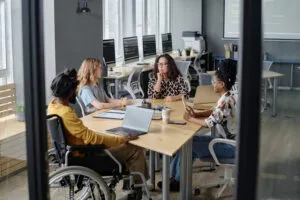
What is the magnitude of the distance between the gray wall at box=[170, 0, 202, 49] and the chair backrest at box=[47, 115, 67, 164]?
7.00m

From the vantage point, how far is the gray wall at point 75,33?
475 cm

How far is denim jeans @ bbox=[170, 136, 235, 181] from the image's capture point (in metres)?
3.26

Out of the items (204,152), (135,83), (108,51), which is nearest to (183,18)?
(135,83)

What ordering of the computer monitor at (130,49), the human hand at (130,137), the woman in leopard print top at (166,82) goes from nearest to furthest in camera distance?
the human hand at (130,137)
the woman in leopard print top at (166,82)
the computer monitor at (130,49)

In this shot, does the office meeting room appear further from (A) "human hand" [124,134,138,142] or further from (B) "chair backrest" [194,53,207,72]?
(B) "chair backrest" [194,53,207,72]

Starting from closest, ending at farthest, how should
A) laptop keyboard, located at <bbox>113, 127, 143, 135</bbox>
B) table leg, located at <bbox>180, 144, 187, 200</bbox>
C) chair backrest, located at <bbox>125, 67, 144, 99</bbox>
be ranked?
1. laptop keyboard, located at <bbox>113, 127, 143, 135</bbox>
2. table leg, located at <bbox>180, 144, 187, 200</bbox>
3. chair backrest, located at <bbox>125, 67, 144, 99</bbox>

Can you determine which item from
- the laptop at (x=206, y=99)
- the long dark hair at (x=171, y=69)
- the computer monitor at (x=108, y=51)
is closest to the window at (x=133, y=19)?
the computer monitor at (x=108, y=51)

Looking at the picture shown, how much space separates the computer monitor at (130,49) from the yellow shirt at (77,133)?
382 cm

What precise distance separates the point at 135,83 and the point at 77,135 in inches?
133

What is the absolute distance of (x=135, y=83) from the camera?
20.5 feet

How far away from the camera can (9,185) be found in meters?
2.92

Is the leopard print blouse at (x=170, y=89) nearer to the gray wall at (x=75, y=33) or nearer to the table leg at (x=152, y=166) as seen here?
the table leg at (x=152, y=166)

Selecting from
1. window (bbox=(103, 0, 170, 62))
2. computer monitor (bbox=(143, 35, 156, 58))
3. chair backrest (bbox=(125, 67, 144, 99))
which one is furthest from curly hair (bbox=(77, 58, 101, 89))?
computer monitor (bbox=(143, 35, 156, 58))

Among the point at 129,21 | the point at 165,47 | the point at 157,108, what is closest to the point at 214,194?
the point at 157,108
